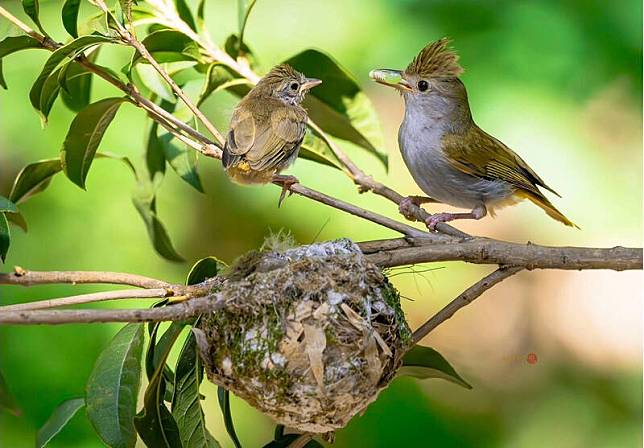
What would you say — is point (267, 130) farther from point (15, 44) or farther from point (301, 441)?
point (301, 441)

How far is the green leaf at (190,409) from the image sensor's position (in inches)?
65.5

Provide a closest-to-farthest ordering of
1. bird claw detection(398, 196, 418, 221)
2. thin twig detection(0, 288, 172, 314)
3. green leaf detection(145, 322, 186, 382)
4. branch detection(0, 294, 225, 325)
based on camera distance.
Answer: branch detection(0, 294, 225, 325) < thin twig detection(0, 288, 172, 314) < green leaf detection(145, 322, 186, 382) < bird claw detection(398, 196, 418, 221)

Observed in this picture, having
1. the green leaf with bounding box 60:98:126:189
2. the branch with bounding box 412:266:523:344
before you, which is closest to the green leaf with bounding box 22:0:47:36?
the green leaf with bounding box 60:98:126:189

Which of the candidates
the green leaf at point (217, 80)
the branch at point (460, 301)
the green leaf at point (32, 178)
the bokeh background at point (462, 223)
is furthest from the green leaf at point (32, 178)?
the bokeh background at point (462, 223)

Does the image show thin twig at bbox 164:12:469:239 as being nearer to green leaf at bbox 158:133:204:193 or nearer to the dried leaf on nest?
green leaf at bbox 158:133:204:193

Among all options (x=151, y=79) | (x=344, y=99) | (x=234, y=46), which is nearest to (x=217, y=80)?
(x=234, y=46)

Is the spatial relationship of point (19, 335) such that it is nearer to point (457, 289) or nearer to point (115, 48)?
point (115, 48)

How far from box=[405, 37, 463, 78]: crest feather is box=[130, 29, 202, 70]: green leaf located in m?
0.53

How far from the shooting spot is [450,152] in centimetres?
221

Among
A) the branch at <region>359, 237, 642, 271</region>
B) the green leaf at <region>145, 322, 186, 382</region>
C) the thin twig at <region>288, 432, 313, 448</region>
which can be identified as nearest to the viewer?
the branch at <region>359, 237, 642, 271</region>

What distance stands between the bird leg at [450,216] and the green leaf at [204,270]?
17.8 inches

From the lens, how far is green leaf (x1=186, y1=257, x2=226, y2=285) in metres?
1.80

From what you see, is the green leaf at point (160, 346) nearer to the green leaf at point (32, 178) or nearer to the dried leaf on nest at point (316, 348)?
the dried leaf on nest at point (316, 348)

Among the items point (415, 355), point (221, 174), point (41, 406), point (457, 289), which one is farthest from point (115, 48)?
point (415, 355)
